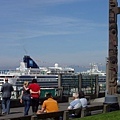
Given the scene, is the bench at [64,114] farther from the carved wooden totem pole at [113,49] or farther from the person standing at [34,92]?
the carved wooden totem pole at [113,49]

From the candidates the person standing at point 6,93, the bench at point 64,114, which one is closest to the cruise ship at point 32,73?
the person standing at point 6,93

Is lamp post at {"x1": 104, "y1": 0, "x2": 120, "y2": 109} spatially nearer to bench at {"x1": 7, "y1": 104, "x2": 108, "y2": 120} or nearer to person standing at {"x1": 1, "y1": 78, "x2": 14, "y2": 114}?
bench at {"x1": 7, "y1": 104, "x2": 108, "y2": 120}

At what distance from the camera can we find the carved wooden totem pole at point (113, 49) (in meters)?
23.8

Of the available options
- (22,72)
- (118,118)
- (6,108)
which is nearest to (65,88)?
(6,108)

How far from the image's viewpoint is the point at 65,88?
31.1 metres

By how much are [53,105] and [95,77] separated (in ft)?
63.7

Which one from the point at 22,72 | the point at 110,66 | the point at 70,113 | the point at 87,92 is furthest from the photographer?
the point at 22,72

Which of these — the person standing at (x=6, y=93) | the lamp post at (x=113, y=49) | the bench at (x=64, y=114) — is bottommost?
the bench at (x=64, y=114)

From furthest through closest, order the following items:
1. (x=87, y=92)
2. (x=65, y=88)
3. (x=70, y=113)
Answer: (x=87, y=92)
(x=65, y=88)
(x=70, y=113)

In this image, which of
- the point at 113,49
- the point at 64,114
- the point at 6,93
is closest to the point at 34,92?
the point at 6,93

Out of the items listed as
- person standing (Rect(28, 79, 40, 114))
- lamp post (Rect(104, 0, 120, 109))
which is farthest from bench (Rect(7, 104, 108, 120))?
lamp post (Rect(104, 0, 120, 109))

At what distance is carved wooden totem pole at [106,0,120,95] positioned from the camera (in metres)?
23.8

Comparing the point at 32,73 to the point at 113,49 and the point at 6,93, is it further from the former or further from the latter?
the point at 6,93

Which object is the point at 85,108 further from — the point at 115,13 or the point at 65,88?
the point at 65,88
